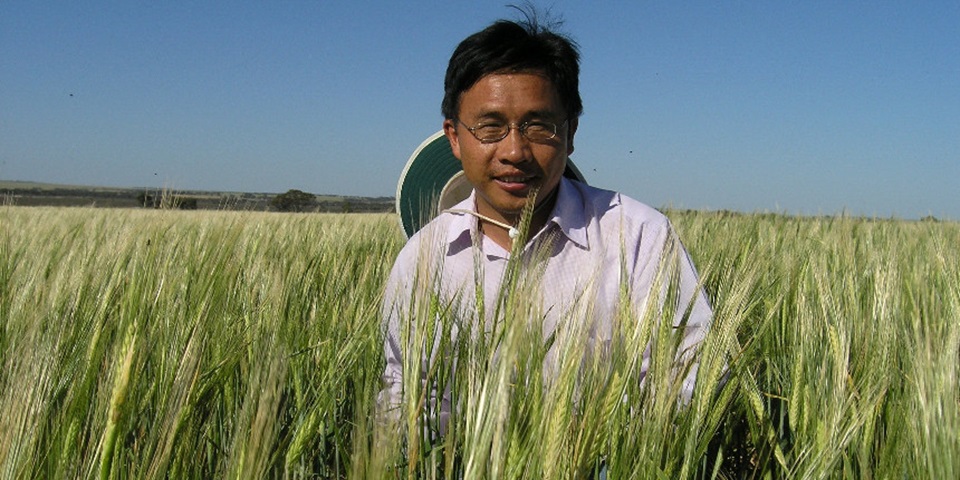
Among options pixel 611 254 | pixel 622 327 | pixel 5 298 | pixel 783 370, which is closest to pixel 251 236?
pixel 5 298

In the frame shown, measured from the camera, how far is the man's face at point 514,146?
1722mm

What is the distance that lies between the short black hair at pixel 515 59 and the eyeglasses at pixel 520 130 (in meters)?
0.12

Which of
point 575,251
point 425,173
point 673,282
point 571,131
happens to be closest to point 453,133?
point 571,131

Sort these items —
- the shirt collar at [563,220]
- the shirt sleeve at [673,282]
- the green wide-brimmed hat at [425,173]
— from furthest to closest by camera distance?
the green wide-brimmed hat at [425,173], the shirt collar at [563,220], the shirt sleeve at [673,282]

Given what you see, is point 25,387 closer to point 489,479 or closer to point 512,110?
point 489,479

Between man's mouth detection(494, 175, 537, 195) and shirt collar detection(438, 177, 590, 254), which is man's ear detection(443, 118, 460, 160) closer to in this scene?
shirt collar detection(438, 177, 590, 254)

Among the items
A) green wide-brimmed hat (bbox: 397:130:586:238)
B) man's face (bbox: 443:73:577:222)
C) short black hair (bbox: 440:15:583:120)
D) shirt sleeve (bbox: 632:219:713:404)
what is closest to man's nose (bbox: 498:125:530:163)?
man's face (bbox: 443:73:577:222)

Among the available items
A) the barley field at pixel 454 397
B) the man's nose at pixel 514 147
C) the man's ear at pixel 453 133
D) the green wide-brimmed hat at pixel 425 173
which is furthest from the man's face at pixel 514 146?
the green wide-brimmed hat at pixel 425 173

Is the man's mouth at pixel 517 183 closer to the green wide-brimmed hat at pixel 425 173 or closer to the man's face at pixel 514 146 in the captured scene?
the man's face at pixel 514 146

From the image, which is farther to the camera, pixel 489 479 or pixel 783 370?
pixel 783 370

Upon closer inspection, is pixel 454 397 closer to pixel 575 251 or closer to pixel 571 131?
pixel 575 251

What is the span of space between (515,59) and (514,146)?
0.71ft

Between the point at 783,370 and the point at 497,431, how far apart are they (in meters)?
1.00

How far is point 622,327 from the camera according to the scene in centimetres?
95
